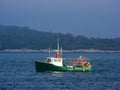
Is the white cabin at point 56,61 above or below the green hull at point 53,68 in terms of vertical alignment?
above

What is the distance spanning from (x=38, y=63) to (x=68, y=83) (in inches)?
908

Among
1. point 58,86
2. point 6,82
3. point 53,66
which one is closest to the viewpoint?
point 58,86

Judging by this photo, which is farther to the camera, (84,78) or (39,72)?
(39,72)

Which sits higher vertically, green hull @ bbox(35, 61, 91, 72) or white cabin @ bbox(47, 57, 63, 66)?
white cabin @ bbox(47, 57, 63, 66)

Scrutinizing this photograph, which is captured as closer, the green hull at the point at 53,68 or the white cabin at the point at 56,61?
the white cabin at the point at 56,61

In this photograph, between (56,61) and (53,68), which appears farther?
(53,68)

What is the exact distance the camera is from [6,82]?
333ft

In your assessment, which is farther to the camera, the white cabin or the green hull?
the green hull

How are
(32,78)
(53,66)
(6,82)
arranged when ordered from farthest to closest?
1. (53,66)
2. (32,78)
3. (6,82)

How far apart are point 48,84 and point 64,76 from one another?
18016 mm

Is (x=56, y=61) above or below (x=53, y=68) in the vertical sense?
above

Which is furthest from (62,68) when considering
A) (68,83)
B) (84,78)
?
(68,83)

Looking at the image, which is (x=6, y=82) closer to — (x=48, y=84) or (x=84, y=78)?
(x=48, y=84)

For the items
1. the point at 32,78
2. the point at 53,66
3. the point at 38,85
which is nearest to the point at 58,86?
the point at 38,85
